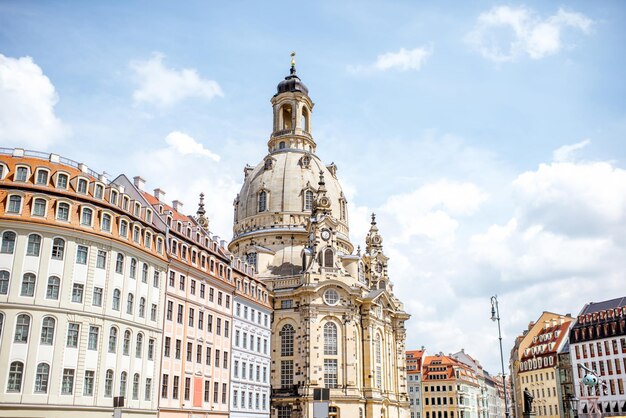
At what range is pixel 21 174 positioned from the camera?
43.3m

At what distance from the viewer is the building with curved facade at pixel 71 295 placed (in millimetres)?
40188

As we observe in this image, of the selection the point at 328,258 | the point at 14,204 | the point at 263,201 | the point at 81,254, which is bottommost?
the point at 81,254

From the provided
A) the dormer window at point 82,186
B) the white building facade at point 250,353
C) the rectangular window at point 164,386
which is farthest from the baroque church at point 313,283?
the dormer window at point 82,186

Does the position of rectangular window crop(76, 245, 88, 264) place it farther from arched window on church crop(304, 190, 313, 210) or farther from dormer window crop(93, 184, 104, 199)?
arched window on church crop(304, 190, 313, 210)

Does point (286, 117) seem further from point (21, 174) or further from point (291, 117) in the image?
point (21, 174)

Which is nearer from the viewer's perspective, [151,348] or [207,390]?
[151,348]

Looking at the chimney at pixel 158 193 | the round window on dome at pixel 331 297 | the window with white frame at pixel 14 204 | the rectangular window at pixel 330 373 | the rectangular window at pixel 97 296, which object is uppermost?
the chimney at pixel 158 193

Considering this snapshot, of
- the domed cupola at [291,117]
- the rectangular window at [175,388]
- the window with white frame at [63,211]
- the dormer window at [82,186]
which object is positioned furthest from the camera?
the domed cupola at [291,117]

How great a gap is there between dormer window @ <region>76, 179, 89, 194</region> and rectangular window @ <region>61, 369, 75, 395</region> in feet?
41.4

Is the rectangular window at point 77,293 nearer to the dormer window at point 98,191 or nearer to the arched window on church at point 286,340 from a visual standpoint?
the dormer window at point 98,191

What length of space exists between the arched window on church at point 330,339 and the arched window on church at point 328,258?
8978 mm

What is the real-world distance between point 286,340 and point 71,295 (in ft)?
171

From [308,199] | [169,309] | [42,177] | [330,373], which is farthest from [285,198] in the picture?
[42,177]

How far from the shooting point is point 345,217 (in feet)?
371
